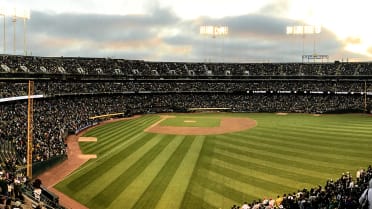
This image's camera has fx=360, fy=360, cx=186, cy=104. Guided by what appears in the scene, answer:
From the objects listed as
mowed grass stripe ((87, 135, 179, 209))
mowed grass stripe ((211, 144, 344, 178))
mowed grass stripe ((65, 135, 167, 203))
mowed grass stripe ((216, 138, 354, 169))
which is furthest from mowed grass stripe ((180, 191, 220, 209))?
mowed grass stripe ((216, 138, 354, 169))

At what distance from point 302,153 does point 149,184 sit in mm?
16569

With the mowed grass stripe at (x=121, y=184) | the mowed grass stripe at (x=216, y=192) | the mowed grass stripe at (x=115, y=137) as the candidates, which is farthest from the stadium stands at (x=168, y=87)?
the mowed grass stripe at (x=216, y=192)

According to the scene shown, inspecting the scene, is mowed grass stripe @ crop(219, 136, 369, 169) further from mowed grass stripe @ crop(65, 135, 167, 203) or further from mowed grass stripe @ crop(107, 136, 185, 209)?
mowed grass stripe @ crop(65, 135, 167, 203)

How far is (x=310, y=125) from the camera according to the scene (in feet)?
180

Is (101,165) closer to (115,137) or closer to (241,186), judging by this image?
(241,186)

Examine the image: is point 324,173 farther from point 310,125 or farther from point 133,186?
point 310,125

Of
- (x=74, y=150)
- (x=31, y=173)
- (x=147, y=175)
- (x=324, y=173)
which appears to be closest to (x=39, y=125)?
(x=74, y=150)

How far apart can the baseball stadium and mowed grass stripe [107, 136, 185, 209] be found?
9cm

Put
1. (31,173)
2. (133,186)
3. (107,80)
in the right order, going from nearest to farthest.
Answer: (133,186), (31,173), (107,80)

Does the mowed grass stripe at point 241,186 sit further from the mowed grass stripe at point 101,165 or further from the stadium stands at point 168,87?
the stadium stands at point 168,87

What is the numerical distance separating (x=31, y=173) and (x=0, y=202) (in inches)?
530

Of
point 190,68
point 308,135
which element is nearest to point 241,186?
point 308,135

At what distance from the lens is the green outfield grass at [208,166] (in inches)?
905

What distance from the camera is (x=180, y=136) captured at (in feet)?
151
